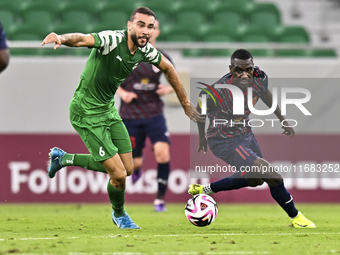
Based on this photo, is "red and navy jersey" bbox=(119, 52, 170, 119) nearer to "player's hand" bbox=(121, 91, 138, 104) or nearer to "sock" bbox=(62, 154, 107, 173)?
"player's hand" bbox=(121, 91, 138, 104)

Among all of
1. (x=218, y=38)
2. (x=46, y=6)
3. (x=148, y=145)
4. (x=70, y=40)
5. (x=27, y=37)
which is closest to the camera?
(x=70, y=40)

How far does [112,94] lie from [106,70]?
1.02ft

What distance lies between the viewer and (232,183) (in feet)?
20.7

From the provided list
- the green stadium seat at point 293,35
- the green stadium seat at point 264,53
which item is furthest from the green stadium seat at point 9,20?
the green stadium seat at point 293,35

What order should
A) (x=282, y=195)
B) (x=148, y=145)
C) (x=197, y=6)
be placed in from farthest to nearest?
1. (x=197, y=6)
2. (x=148, y=145)
3. (x=282, y=195)

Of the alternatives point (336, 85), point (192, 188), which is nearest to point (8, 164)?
Answer: point (192, 188)

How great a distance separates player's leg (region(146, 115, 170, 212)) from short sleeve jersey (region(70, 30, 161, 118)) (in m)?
2.49

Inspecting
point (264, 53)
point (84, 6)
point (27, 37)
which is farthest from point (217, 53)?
point (27, 37)

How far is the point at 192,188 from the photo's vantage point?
6.59 meters

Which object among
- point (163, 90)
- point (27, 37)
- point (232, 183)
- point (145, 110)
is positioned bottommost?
point (232, 183)

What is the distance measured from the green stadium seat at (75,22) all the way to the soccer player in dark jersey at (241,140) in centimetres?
562

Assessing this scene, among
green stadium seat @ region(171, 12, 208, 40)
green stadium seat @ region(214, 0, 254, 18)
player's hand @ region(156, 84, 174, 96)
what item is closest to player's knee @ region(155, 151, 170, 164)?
player's hand @ region(156, 84, 174, 96)

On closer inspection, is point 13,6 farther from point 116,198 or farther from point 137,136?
point 116,198

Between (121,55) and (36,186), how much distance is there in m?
4.37
